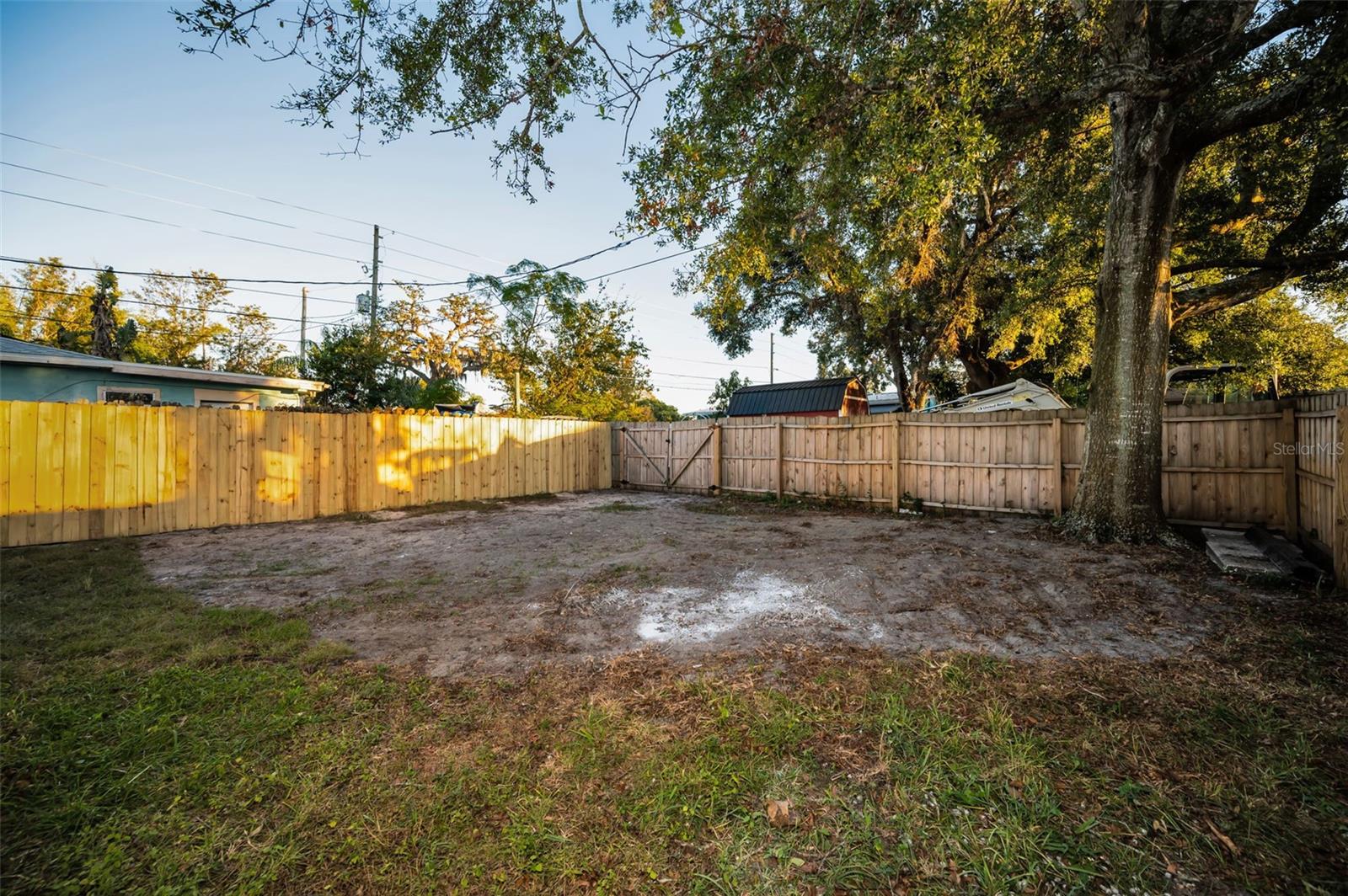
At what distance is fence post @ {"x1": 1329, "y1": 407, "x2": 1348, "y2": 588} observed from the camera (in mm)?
3801

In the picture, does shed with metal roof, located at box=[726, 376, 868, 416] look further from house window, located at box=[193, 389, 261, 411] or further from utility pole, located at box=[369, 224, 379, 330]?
house window, located at box=[193, 389, 261, 411]

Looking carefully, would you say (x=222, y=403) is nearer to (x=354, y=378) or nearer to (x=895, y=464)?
(x=354, y=378)

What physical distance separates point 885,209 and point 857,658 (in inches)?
287

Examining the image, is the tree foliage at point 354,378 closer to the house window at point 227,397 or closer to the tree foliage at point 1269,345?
the house window at point 227,397

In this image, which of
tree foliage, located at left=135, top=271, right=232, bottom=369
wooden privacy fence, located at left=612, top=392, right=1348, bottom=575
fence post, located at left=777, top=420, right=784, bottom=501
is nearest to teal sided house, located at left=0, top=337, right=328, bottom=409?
wooden privacy fence, located at left=612, top=392, right=1348, bottom=575

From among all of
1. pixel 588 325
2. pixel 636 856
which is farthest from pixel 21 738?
pixel 588 325

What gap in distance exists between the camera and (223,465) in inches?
298

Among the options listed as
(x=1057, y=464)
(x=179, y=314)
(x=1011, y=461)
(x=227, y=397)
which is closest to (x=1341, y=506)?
(x=1057, y=464)

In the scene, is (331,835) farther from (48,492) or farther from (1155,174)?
(1155,174)

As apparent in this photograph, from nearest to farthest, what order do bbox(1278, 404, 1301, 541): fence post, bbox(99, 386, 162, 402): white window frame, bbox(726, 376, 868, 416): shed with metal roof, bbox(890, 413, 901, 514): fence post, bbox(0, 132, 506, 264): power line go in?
bbox(1278, 404, 1301, 541): fence post
bbox(890, 413, 901, 514): fence post
bbox(99, 386, 162, 402): white window frame
bbox(0, 132, 506, 264): power line
bbox(726, 376, 868, 416): shed with metal roof

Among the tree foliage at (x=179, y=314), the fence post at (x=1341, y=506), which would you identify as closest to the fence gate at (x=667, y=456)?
the fence post at (x=1341, y=506)

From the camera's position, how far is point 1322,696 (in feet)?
8.36

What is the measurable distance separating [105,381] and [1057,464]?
18126mm

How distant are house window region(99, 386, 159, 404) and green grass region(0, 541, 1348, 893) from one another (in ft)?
37.9
